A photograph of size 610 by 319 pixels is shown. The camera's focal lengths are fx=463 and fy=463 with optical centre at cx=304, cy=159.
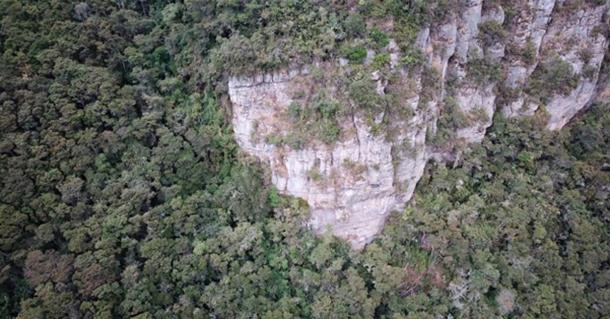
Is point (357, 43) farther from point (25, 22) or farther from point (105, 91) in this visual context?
point (25, 22)

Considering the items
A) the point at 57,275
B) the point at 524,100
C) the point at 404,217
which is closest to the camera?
the point at 57,275

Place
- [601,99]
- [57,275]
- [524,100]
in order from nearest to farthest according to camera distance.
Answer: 1. [57,275]
2. [524,100]
3. [601,99]

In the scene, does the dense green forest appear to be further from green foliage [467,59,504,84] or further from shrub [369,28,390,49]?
green foliage [467,59,504,84]

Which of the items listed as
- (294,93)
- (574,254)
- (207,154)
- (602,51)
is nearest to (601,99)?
(602,51)

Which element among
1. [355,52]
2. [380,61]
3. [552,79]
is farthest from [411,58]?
[552,79]

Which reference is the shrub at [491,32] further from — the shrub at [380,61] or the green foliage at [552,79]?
the shrub at [380,61]

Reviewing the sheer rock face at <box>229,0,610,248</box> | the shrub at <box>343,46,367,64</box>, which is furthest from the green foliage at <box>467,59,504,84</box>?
the shrub at <box>343,46,367,64</box>

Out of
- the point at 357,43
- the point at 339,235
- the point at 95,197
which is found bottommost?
the point at 339,235

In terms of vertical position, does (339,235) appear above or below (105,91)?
below
